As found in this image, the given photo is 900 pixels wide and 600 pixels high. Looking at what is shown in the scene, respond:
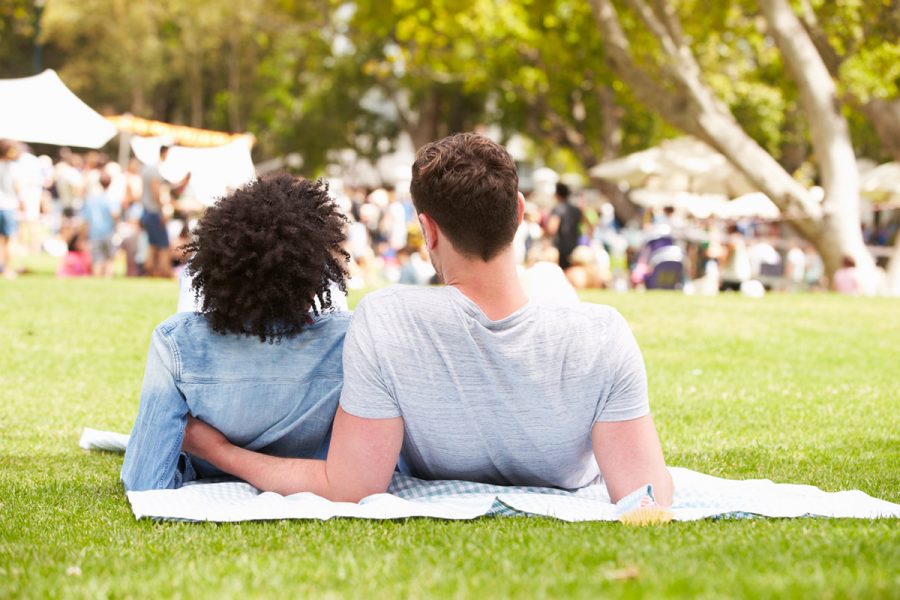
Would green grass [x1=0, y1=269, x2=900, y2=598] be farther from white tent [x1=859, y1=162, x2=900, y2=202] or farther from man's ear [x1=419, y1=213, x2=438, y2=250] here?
white tent [x1=859, y1=162, x2=900, y2=202]

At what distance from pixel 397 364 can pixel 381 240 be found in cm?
2138

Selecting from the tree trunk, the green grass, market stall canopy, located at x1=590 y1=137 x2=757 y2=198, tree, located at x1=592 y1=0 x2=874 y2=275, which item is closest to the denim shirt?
the green grass

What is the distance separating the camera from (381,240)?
82.4 feet

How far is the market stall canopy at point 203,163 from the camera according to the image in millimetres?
19094

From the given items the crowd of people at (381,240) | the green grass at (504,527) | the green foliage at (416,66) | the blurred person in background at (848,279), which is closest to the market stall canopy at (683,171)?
the crowd of people at (381,240)

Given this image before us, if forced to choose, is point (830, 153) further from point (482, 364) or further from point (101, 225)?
point (482, 364)

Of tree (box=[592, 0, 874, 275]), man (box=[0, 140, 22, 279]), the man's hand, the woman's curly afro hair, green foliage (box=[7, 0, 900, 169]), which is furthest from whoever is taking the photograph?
green foliage (box=[7, 0, 900, 169])

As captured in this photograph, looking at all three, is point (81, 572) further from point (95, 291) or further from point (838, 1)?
point (838, 1)

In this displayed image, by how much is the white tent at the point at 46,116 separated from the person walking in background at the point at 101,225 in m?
1.48

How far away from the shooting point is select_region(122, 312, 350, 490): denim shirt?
13.3ft

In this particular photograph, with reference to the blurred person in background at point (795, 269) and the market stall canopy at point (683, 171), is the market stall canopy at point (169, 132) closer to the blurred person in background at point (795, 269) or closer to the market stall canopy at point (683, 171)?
the market stall canopy at point (683, 171)

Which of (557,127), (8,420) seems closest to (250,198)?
(8,420)

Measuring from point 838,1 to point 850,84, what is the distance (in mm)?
1923

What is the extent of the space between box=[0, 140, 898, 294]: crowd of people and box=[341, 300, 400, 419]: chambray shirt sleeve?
1002 centimetres
